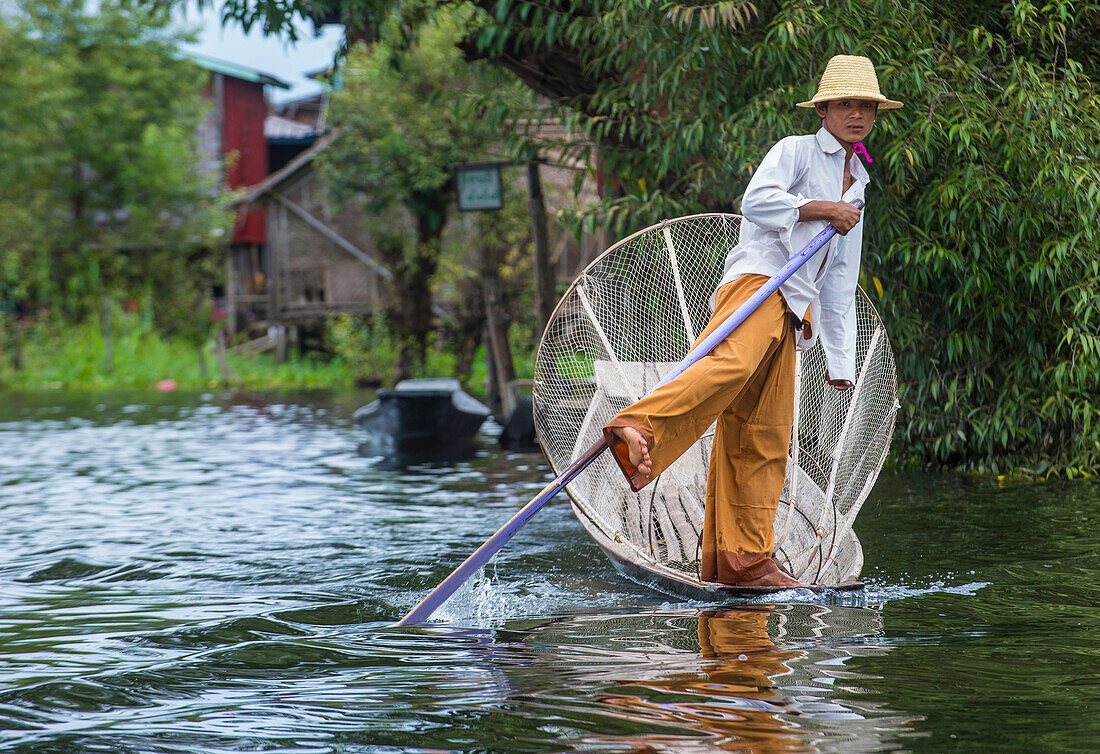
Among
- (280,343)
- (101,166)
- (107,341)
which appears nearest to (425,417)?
(107,341)

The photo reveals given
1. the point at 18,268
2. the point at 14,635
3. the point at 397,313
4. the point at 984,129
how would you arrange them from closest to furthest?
the point at 14,635 < the point at 984,129 < the point at 397,313 < the point at 18,268

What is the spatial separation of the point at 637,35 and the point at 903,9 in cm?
142

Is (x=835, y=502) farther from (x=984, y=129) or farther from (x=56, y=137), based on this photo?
(x=56, y=137)

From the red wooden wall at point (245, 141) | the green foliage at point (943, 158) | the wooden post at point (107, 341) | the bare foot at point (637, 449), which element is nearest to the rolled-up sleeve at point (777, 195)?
the bare foot at point (637, 449)

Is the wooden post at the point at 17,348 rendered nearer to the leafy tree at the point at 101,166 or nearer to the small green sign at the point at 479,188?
the leafy tree at the point at 101,166

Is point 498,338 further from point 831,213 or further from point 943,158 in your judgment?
point 831,213

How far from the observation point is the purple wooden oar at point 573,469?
3.59 meters

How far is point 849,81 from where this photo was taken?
151 inches

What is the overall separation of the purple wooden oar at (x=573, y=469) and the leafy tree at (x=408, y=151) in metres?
10.0

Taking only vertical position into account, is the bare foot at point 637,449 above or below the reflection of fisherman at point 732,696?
above

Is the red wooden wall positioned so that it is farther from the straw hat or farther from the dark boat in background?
the straw hat

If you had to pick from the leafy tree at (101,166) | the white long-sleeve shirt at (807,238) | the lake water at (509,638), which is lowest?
the lake water at (509,638)

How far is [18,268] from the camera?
21.8 m

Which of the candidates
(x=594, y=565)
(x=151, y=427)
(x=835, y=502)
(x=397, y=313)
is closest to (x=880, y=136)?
(x=835, y=502)
